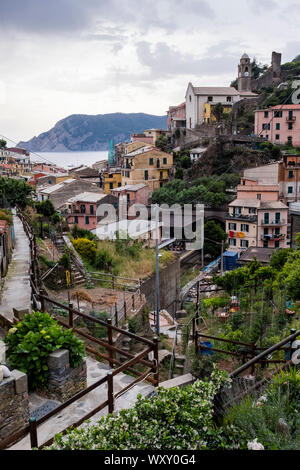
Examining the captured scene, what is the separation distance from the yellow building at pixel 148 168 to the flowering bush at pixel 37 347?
171 ft

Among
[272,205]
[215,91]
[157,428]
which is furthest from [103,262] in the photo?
[215,91]

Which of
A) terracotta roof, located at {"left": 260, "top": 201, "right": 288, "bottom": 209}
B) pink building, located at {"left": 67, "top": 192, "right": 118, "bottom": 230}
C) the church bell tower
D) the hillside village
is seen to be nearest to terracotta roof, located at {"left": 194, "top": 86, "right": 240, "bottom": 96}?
the hillside village

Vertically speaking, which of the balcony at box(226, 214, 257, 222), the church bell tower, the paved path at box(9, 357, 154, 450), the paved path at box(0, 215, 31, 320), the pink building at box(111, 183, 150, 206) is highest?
the church bell tower

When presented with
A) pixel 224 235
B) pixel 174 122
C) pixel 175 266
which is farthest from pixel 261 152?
pixel 175 266

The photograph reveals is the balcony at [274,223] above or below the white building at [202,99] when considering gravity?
below

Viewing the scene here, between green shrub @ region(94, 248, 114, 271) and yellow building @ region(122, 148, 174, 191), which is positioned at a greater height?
yellow building @ region(122, 148, 174, 191)

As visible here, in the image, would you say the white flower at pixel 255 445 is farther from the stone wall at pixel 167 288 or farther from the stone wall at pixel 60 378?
the stone wall at pixel 167 288

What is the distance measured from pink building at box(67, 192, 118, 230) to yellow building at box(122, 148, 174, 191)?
16767 millimetres

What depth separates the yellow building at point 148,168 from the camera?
5772cm

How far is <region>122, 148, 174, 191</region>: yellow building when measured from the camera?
5772cm

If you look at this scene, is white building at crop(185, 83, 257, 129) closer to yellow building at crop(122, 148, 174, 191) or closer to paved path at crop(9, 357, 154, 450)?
yellow building at crop(122, 148, 174, 191)

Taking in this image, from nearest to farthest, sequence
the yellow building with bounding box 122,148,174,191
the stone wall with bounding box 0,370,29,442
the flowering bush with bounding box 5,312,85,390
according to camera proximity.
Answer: the stone wall with bounding box 0,370,29,442, the flowering bush with bounding box 5,312,85,390, the yellow building with bounding box 122,148,174,191

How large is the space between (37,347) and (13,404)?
0.87 meters

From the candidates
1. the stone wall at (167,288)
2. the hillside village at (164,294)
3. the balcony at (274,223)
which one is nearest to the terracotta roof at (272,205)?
the hillside village at (164,294)
